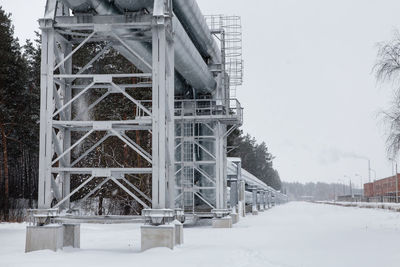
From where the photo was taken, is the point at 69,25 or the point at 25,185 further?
the point at 25,185

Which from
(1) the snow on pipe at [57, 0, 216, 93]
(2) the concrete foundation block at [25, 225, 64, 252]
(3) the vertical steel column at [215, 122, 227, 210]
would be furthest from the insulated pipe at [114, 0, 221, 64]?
(2) the concrete foundation block at [25, 225, 64, 252]

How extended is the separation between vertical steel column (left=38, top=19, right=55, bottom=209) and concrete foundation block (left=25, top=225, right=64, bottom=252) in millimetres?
671

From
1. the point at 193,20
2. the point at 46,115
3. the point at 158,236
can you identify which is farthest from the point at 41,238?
the point at 193,20

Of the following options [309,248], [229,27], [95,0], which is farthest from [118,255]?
[229,27]

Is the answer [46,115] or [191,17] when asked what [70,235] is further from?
[191,17]

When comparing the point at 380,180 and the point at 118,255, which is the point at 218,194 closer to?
the point at 118,255

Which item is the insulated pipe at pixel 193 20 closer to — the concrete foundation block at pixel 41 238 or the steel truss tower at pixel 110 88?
the steel truss tower at pixel 110 88

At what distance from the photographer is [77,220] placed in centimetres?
1406

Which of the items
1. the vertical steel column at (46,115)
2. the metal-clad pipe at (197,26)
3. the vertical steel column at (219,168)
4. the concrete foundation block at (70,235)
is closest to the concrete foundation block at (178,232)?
the concrete foundation block at (70,235)

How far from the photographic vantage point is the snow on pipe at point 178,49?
14820mm

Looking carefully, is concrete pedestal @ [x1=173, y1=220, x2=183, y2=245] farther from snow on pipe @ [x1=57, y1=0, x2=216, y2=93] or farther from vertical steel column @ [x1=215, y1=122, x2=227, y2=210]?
vertical steel column @ [x1=215, y1=122, x2=227, y2=210]

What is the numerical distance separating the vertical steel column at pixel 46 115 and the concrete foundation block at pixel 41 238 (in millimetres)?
671

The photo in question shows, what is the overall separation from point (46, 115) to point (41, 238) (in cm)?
336

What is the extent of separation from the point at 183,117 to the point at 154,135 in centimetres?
1265
